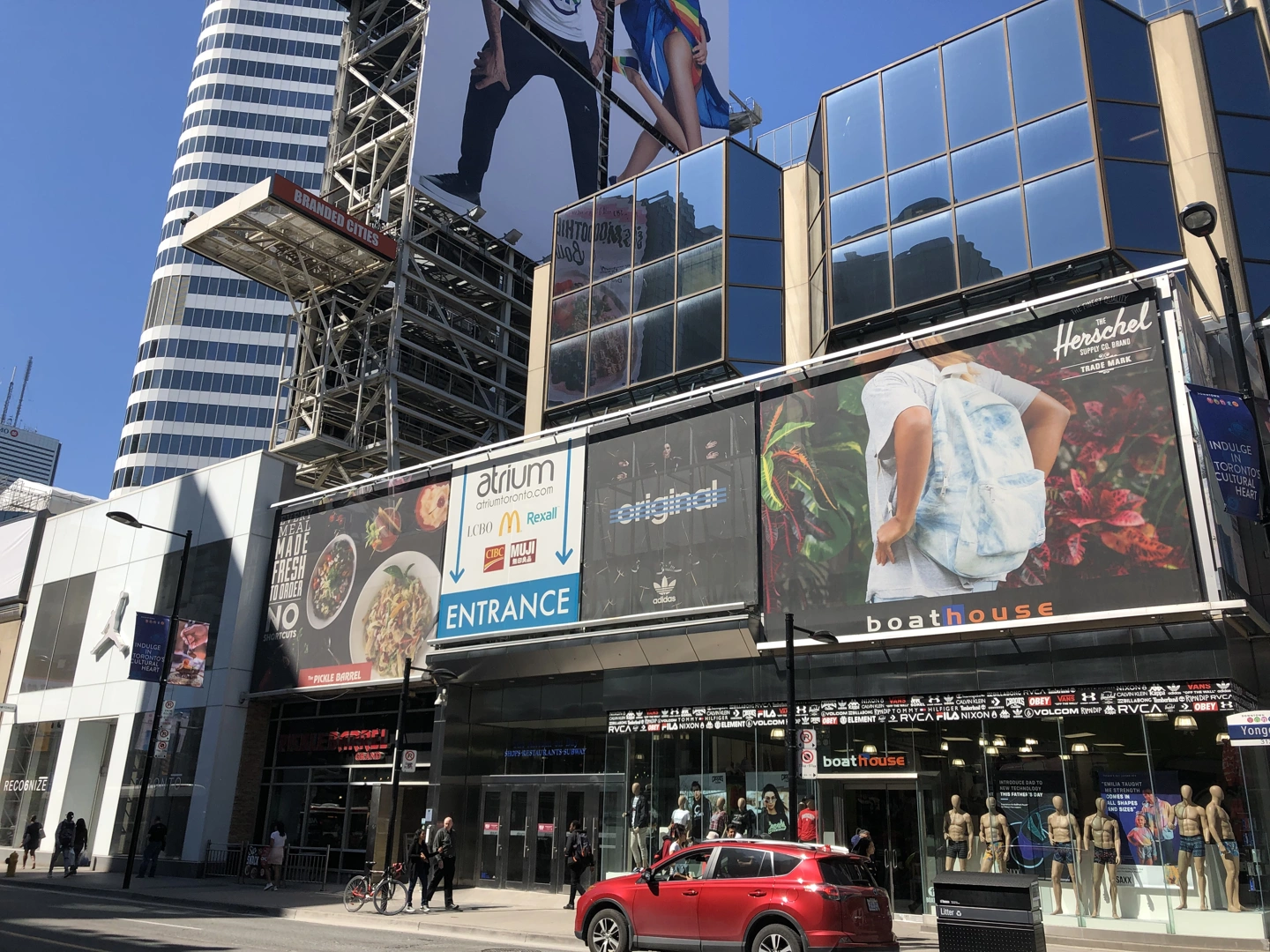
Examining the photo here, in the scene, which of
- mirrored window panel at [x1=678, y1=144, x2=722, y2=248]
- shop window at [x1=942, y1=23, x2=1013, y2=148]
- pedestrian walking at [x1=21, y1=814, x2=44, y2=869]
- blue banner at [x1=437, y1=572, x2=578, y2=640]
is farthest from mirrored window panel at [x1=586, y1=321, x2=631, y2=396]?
pedestrian walking at [x1=21, y1=814, x2=44, y2=869]

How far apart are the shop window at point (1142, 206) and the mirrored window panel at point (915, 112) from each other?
15.7 feet

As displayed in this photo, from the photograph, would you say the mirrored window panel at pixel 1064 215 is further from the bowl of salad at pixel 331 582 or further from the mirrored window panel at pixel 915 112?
the bowl of salad at pixel 331 582

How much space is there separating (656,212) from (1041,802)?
22.6 metres

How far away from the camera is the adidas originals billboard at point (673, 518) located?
959 inches

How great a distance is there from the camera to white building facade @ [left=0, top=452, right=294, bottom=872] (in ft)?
112

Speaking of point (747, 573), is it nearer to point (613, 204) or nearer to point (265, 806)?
point (613, 204)

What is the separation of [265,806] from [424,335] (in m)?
27.6

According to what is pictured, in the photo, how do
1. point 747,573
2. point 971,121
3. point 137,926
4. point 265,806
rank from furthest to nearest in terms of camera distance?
point 265,806
point 971,121
point 747,573
point 137,926

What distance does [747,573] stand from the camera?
23781mm

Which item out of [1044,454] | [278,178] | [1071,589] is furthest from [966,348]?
[278,178]

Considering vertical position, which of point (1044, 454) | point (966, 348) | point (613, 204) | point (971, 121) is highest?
point (613, 204)

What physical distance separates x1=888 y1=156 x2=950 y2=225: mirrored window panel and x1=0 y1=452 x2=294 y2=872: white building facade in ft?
77.8

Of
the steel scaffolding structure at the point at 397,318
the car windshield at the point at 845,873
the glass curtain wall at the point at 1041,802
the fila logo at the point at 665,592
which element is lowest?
the car windshield at the point at 845,873

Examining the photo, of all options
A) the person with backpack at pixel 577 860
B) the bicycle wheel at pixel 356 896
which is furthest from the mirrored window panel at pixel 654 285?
the bicycle wheel at pixel 356 896
